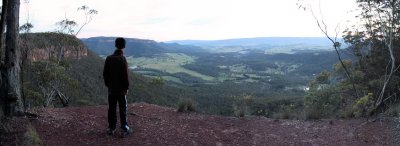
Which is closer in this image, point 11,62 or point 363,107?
point 11,62

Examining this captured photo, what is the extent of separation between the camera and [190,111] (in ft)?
36.2

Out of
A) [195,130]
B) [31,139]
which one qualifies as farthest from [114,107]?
[195,130]

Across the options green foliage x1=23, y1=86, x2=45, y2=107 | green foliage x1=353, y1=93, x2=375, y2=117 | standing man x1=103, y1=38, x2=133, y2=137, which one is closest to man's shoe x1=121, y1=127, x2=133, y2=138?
standing man x1=103, y1=38, x2=133, y2=137

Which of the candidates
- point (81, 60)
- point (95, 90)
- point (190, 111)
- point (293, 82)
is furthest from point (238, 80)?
point (190, 111)

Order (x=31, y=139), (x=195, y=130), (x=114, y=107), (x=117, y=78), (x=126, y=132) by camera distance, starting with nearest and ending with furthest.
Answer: (x=31, y=139), (x=117, y=78), (x=114, y=107), (x=126, y=132), (x=195, y=130)

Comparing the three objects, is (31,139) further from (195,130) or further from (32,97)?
(32,97)

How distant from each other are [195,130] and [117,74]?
231 centimetres

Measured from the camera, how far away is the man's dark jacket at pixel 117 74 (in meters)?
7.38

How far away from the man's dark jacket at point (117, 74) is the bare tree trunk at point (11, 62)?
1.59 meters

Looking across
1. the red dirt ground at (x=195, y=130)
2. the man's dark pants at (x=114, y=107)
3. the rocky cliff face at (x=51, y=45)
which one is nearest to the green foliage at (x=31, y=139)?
the red dirt ground at (x=195, y=130)

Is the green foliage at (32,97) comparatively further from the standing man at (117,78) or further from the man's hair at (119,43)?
the man's hair at (119,43)

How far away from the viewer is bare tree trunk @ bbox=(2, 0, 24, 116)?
7348 mm

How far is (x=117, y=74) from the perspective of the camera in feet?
24.2

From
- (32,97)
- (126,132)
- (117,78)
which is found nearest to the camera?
(117,78)
